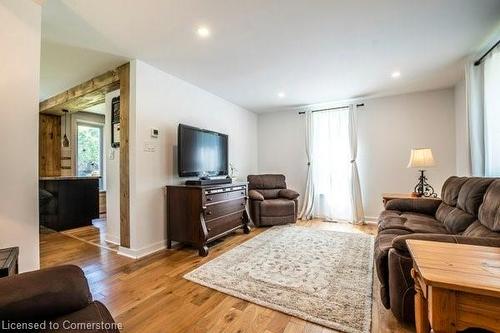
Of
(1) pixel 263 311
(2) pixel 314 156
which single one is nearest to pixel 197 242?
(1) pixel 263 311

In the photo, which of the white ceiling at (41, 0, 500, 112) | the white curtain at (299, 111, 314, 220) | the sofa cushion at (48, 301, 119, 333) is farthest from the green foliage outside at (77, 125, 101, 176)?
the sofa cushion at (48, 301, 119, 333)

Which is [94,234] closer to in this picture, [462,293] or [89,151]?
[89,151]

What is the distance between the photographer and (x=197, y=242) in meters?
2.88

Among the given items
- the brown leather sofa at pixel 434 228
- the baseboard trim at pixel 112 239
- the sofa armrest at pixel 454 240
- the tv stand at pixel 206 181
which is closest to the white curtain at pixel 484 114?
the brown leather sofa at pixel 434 228

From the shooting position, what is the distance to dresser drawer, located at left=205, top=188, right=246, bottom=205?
303 cm

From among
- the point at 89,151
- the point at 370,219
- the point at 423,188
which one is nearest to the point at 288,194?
the point at 370,219

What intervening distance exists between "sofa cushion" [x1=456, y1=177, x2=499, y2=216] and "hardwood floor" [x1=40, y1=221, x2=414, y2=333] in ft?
3.62

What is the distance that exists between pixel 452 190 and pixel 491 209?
996 millimetres

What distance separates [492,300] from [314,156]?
4.29 metres

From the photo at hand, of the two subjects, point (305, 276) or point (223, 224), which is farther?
point (223, 224)

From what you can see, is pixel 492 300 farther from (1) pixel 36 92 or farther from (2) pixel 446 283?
(1) pixel 36 92

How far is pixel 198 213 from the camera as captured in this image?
2896 mm

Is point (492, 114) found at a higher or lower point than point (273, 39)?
lower

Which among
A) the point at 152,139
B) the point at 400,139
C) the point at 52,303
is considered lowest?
the point at 52,303
